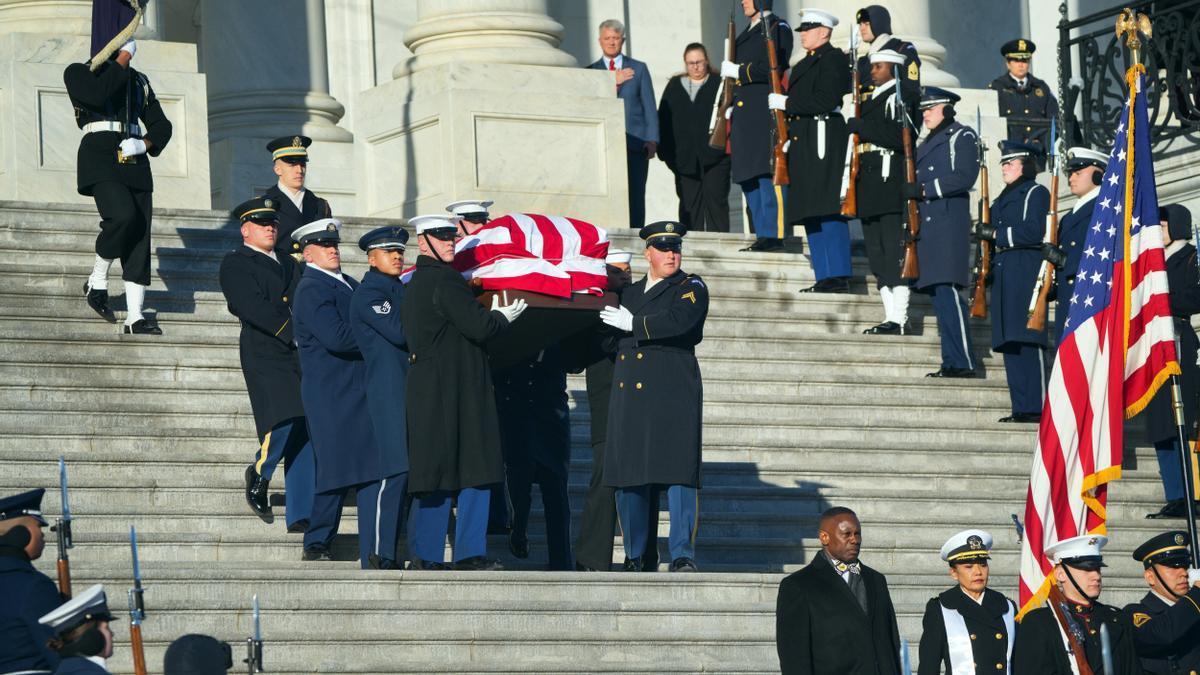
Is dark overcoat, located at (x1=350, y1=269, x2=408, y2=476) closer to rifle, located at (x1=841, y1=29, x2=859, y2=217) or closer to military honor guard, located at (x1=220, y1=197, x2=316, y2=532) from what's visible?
military honor guard, located at (x1=220, y1=197, x2=316, y2=532)

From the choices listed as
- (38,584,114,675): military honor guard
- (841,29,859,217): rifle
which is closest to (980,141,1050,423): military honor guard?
(841,29,859,217): rifle

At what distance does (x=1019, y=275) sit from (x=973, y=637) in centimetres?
652

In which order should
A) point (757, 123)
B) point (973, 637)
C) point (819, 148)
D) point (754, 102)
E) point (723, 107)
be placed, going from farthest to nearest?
point (723, 107) < point (754, 102) < point (757, 123) < point (819, 148) < point (973, 637)

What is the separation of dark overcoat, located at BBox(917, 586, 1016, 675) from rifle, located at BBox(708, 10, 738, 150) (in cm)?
902

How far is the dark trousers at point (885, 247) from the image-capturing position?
1783 centimetres

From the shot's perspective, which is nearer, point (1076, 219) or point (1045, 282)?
point (1076, 219)

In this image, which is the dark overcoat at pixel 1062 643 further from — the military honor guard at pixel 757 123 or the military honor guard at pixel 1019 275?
the military honor guard at pixel 757 123

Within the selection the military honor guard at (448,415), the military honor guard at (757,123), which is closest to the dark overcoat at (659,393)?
the military honor guard at (448,415)

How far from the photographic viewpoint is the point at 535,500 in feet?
48.6

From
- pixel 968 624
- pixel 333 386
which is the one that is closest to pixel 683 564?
pixel 333 386

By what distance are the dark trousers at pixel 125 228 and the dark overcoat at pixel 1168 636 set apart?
21.2 ft

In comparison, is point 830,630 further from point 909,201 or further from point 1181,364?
point 909,201

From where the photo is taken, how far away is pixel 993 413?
16.9 meters

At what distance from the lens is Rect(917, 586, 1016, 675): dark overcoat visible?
10.9m
